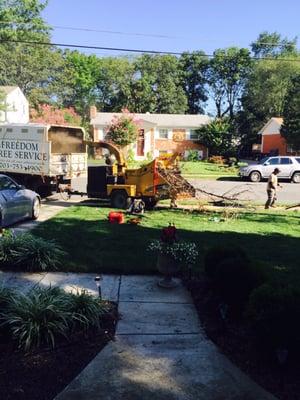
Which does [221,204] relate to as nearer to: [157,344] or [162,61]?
[157,344]

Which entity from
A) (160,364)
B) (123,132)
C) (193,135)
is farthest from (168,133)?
(160,364)

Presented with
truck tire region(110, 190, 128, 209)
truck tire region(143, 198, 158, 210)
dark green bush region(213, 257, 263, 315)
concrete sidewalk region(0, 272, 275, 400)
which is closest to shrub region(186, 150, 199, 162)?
truck tire region(143, 198, 158, 210)

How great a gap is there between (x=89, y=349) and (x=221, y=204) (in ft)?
42.9

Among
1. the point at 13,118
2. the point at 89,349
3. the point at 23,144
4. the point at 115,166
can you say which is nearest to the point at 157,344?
the point at 89,349

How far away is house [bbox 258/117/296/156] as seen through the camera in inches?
1909

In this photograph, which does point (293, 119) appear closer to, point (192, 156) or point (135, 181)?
point (192, 156)

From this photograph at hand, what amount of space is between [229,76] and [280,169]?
4548cm

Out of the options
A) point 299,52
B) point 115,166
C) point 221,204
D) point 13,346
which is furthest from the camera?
point 299,52

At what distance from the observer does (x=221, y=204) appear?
1748 cm

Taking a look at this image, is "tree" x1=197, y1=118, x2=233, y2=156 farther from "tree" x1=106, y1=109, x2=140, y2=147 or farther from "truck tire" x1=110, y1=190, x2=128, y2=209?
"truck tire" x1=110, y1=190, x2=128, y2=209

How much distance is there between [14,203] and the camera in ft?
40.1

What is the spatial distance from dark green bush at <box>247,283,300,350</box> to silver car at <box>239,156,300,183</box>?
25095mm

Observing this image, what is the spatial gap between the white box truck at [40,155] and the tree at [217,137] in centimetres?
2948

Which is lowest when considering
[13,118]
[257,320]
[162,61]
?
[257,320]
